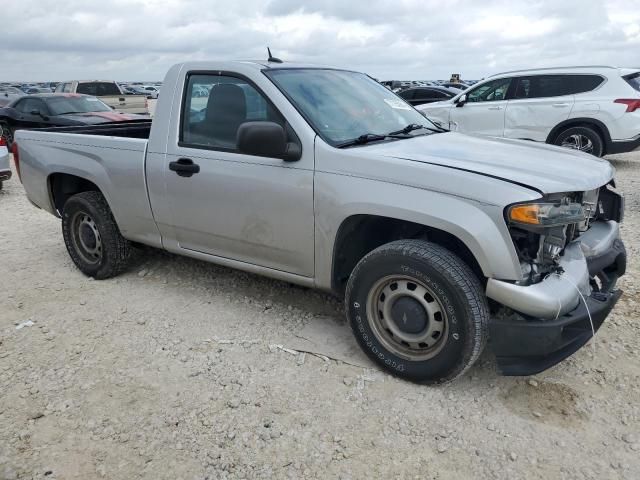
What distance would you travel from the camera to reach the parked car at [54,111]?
1187 centimetres

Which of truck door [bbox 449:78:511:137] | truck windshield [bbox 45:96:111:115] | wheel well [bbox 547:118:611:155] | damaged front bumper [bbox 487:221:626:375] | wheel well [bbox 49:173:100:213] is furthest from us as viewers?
truck windshield [bbox 45:96:111:115]

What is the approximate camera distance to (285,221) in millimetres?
3350

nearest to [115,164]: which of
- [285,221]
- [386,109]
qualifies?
[285,221]

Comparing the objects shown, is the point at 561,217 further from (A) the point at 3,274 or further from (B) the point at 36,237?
(B) the point at 36,237

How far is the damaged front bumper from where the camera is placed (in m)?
2.61

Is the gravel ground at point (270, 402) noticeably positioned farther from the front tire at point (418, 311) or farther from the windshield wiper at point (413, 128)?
the windshield wiper at point (413, 128)

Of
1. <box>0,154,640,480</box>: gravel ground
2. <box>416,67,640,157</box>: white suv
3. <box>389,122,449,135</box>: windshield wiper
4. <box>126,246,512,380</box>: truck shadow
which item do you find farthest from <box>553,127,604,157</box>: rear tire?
<box>126,246,512,380</box>: truck shadow

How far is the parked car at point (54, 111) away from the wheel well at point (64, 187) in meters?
7.16

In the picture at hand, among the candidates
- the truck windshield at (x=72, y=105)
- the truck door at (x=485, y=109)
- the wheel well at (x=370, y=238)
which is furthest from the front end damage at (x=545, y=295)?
the truck windshield at (x=72, y=105)

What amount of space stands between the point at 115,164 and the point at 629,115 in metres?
8.32

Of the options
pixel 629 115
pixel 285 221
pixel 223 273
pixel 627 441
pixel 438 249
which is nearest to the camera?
pixel 627 441

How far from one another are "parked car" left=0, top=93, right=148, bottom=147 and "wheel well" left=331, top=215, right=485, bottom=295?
978 cm

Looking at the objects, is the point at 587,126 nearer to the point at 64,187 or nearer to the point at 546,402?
the point at 546,402

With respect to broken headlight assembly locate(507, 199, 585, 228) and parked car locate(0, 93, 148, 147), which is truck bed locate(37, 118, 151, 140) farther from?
parked car locate(0, 93, 148, 147)
